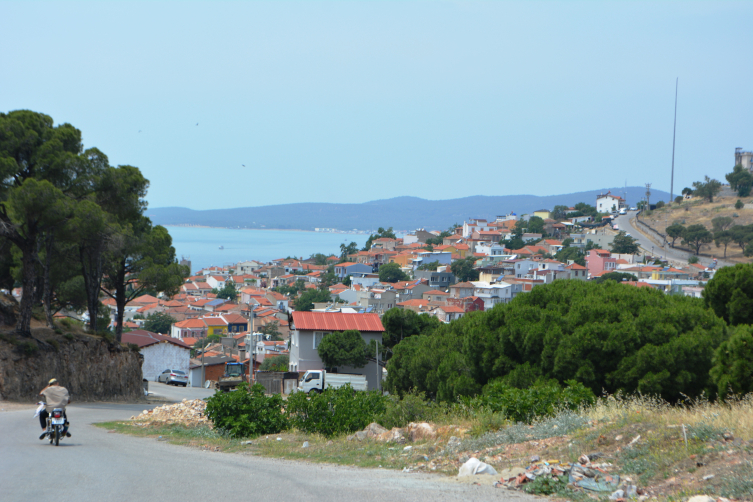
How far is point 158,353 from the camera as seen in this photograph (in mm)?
47500

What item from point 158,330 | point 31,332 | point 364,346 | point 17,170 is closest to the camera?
point 17,170

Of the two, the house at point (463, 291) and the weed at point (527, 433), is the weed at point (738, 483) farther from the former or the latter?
the house at point (463, 291)

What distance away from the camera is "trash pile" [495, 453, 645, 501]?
18.2ft

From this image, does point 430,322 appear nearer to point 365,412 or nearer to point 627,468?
point 365,412

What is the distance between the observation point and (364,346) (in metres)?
35.3

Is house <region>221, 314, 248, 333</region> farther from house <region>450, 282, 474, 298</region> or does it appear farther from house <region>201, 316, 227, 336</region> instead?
house <region>450, 282, 474, 298</region>

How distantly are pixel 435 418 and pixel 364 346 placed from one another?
25796mm

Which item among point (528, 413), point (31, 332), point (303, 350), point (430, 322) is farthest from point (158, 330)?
point (528, 413)

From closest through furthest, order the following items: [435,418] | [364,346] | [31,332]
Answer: [435,418] → [31,332] → [364,346]

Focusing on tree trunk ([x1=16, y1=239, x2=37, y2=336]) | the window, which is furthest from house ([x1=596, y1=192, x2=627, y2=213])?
tree trunk ([x1=16, y1=239, x2=37, y2=336])

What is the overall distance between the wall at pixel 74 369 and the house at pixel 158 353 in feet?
67.1

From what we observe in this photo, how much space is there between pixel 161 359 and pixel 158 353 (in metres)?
0.55

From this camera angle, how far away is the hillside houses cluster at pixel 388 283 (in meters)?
65.6

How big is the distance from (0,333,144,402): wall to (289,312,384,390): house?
35.8ft
